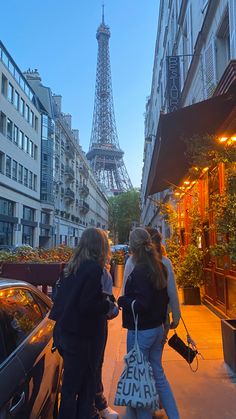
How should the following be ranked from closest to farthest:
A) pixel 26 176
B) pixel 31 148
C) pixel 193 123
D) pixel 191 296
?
1. pixel 193 123
2. pixel 191 296
3. pixel 26 176
4. pixel 31 148

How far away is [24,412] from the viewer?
2389 millimetres

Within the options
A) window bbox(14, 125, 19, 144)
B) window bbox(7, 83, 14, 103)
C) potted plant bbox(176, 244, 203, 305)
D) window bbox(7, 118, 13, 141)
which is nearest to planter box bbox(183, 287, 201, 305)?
potted plant bbox(176, 244, 203, 305)

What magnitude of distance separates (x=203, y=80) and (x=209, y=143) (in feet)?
23.3

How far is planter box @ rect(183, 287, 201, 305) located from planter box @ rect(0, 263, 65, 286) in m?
3.33

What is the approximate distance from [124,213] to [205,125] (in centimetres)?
9551

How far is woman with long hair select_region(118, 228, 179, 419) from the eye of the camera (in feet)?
12.1

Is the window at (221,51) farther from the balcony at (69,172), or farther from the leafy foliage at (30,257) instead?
the balcony at (69,172)

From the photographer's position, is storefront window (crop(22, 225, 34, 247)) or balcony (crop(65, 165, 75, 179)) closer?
storefront window (crop(22, 225, 34, 247))

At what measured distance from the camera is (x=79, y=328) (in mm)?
3312

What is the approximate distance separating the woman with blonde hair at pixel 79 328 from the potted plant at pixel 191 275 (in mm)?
7708

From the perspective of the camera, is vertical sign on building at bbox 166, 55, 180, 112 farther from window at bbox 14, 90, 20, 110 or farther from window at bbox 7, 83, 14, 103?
window at bbox 14, 90, 20, 110

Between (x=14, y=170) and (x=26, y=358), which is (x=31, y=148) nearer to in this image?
(x=14, y=170)

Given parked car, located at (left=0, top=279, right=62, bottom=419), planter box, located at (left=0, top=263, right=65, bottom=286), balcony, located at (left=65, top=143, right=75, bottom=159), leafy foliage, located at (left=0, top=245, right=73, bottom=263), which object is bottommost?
parked car, located at (left=0, top=279, right=62, bottom=419)

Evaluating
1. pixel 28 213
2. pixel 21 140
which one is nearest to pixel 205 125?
pixel 21 140
